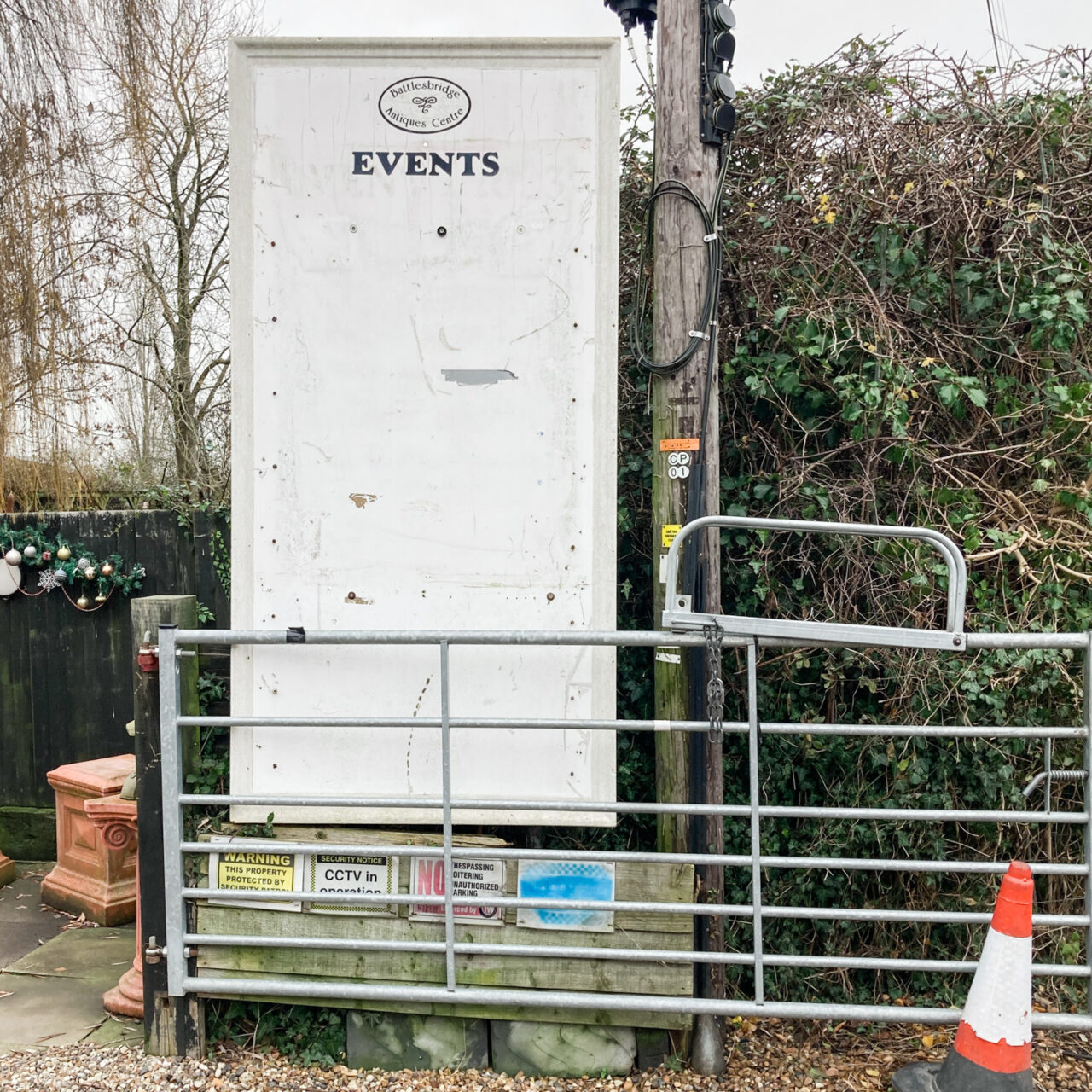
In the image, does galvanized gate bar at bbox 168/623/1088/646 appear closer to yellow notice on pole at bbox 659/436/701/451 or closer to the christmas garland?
yellow notice on pole at bbox 659/436/701/451

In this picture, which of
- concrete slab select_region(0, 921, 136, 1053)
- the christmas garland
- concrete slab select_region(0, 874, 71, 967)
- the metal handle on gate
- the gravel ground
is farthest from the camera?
the christmas garland

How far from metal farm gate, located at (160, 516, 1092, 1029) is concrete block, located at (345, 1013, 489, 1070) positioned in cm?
17

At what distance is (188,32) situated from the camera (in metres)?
7.00

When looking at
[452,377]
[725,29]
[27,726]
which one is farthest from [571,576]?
[27,726]

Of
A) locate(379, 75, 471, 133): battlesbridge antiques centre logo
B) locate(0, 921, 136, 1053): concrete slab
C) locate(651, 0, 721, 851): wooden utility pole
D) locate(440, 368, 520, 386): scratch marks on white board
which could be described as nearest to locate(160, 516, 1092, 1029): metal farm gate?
locate(651, 0, 721, 851): wooden utility pole

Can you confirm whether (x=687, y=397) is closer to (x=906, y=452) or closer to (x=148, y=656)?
(x=906, y=452)

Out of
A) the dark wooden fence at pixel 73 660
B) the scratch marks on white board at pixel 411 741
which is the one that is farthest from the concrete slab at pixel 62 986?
the scratch marks on white board at pixel 411 741

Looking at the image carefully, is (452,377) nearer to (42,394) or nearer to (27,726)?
(42,394)

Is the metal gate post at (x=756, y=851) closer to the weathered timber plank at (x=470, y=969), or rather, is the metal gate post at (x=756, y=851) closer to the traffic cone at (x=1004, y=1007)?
the weathered timber plank at (x=470, y=969)

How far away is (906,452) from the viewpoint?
343 centimetres

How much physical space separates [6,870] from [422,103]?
4942 millimetres

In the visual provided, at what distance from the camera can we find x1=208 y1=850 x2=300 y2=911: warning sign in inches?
128

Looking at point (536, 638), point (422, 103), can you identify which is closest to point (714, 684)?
point (536, 638)

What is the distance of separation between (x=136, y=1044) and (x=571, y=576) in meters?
2.58
